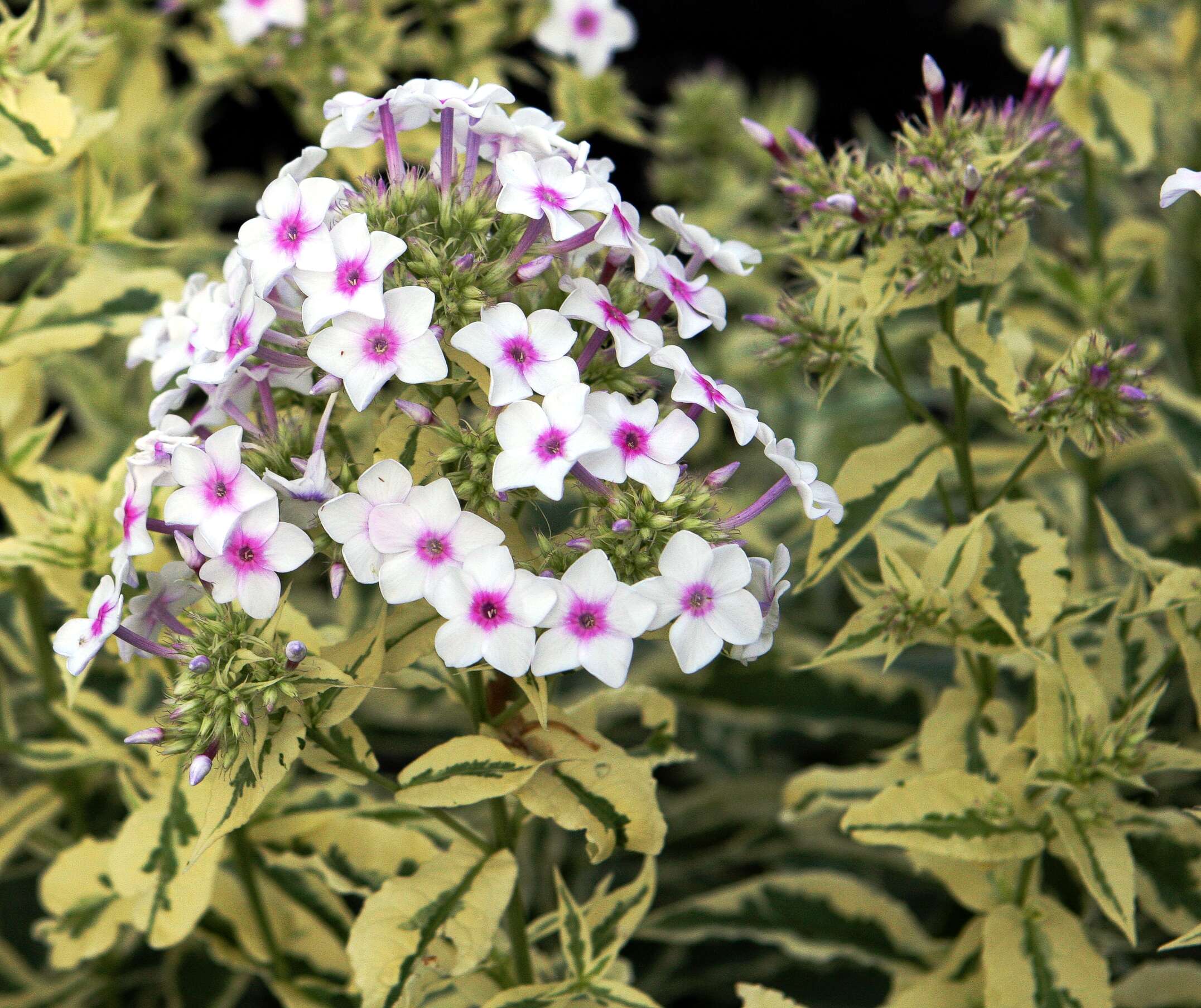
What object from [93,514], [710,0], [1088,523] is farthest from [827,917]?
[710,0]

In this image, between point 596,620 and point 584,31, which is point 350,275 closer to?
point 596,620

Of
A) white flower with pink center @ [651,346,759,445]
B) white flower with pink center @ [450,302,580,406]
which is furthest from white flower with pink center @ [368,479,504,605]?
white flower with pink center @ [651,346,759,445]

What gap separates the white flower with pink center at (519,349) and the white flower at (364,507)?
0.37 feet

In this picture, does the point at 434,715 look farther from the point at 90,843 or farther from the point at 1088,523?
the point at 1088,523

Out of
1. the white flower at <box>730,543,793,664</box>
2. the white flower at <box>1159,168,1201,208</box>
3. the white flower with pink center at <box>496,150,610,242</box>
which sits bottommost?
the white flower at <box>730,543,793,664</box>

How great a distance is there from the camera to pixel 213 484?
3.81 feet

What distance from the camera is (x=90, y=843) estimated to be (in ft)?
5.63

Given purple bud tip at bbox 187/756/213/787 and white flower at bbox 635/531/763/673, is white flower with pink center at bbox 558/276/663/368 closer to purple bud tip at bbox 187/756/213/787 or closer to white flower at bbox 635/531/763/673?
white flower at bbox 635/531/763/673

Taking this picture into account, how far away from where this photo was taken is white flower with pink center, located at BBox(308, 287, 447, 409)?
1.13 m

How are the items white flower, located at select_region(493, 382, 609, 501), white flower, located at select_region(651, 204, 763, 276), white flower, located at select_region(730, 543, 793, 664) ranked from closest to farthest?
white flower, located at select_region(493, 382, 609, 501), white flower, located at select_region(730, 543, 793, 664), white flower, located at select_region(651, 204, 763, 276)

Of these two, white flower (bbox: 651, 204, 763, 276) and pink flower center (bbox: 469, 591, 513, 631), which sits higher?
white flower (bbox: 651, 204, 763, 276)

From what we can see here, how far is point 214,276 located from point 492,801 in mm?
1138

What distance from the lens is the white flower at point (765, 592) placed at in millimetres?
1214

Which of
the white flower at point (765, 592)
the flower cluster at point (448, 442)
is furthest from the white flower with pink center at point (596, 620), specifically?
the white flower at point (765, 592)
